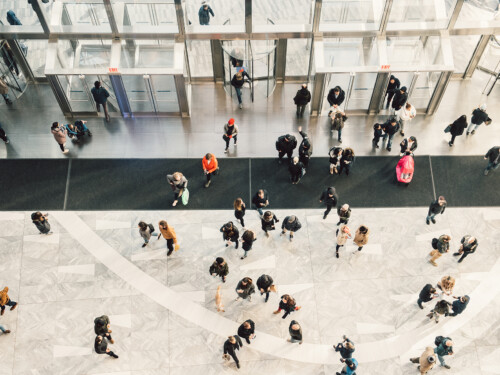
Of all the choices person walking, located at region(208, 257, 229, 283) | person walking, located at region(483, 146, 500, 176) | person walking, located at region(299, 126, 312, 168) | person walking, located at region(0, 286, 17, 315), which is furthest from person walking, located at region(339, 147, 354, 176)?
person walking, located at region(0, 286, 17, 315)

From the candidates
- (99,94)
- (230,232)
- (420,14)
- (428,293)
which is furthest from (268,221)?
(420,14)

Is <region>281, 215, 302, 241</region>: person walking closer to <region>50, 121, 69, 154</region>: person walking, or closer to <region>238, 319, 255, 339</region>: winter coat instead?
<region>238, 319, 255, 339</region>: winter coat

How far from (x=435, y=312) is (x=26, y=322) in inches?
389

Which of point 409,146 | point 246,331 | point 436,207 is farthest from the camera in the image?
point 409,146

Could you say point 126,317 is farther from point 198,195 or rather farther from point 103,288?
point 198,195

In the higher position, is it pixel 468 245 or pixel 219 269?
pixel 468 245

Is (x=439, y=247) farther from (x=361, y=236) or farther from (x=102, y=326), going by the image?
(x=102, y=326)

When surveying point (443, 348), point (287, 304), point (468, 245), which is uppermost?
point (468, 245)

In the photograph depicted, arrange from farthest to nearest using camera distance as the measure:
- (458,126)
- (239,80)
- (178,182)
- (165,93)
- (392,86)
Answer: (165,93), (392,86), (239,80), (458,126), (178,182)

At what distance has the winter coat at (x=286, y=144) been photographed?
13.7m

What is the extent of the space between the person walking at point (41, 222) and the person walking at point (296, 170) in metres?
6.50

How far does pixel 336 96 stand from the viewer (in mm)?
14430

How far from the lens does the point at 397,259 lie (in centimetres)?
1322

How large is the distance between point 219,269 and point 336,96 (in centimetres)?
615
